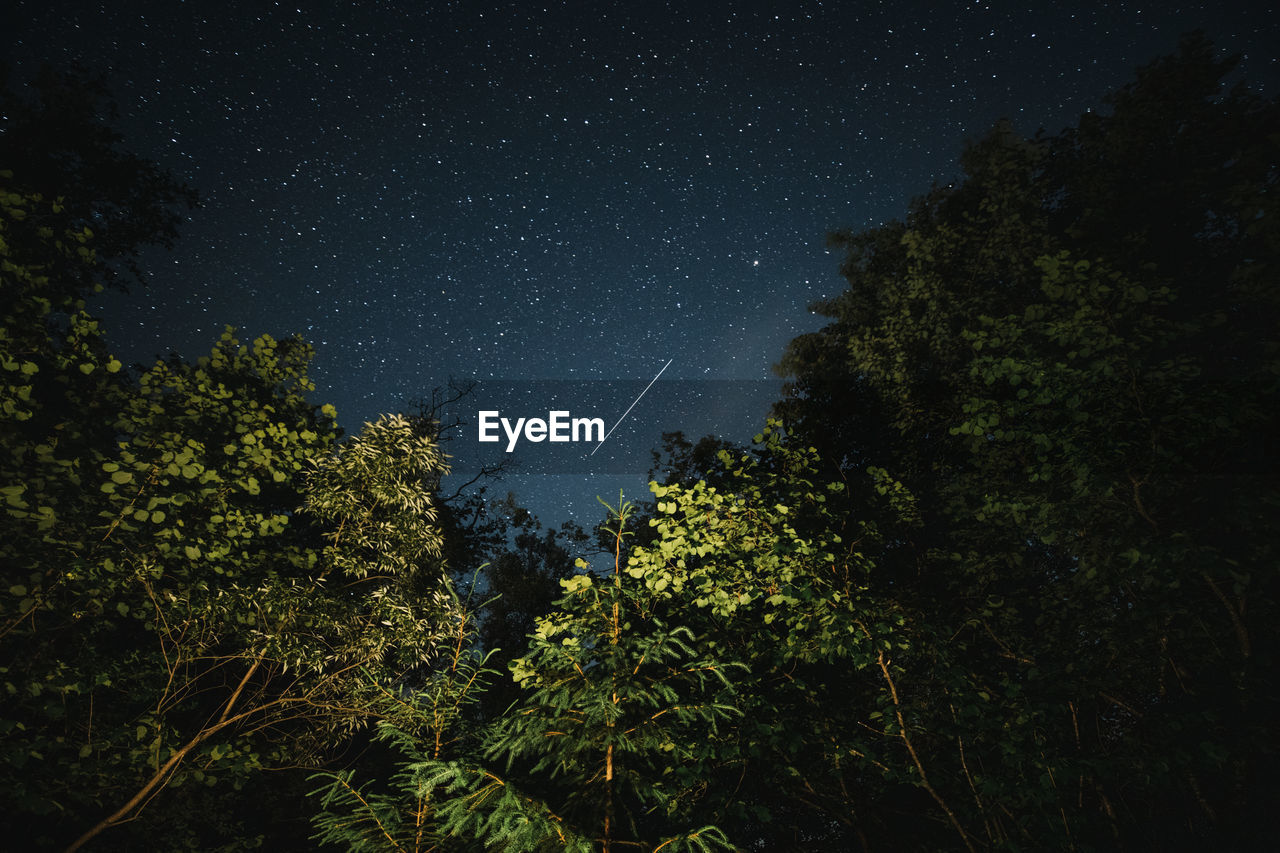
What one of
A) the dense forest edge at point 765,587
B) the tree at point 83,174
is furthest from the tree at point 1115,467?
the tree at point 83,174

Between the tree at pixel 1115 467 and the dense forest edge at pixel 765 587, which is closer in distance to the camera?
the dense forest edge at pixel 765 587

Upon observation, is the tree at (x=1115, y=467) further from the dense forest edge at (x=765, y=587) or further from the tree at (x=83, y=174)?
the tree at (x=83, y=174)

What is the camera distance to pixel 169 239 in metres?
8.20

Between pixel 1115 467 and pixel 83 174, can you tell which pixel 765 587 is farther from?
pixel 83 174

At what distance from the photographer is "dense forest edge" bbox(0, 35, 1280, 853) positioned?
10.6ft

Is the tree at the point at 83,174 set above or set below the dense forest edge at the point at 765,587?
above

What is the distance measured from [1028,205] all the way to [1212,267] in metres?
3.01

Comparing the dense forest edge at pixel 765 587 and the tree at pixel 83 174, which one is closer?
the dense forest edge at pixel 765 587

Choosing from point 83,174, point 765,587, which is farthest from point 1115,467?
point 83,174

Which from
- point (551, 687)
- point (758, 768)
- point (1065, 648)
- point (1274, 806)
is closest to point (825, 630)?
point (758, 768)

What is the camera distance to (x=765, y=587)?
209 inches

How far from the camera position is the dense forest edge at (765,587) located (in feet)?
10.6

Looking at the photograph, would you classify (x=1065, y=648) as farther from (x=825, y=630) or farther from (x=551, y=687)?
(x=551, y=687)

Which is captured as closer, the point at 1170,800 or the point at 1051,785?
the point at 1051,785
